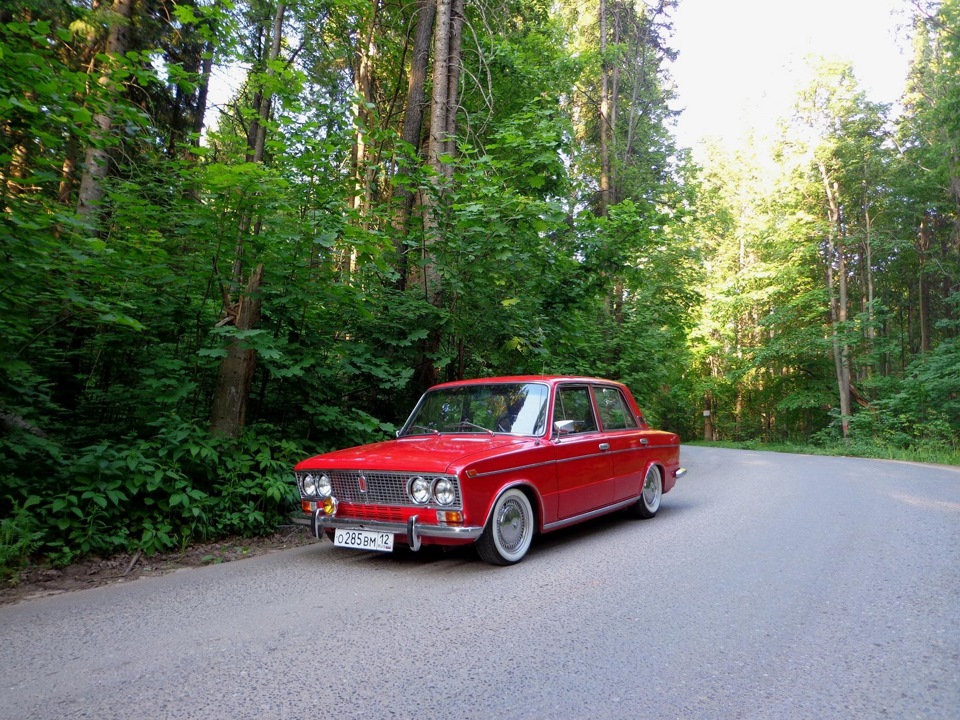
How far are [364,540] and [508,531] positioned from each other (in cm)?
122

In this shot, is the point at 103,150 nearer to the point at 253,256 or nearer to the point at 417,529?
the point at 253,256

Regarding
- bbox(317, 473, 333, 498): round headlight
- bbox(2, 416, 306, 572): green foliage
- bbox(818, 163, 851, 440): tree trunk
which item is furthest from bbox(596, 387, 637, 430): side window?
bbox(818, 163, 851, 440): tree trunk

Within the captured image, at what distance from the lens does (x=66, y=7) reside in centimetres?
755

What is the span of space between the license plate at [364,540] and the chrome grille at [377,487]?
25 centimetres

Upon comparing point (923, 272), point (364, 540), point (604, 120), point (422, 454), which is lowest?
point (364, 540)

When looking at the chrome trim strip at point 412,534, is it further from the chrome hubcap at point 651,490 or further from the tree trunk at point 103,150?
the tree trunk at point 103,150

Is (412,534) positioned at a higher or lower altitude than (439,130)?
lower

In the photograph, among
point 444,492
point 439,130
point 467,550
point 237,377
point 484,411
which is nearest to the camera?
point 444,492

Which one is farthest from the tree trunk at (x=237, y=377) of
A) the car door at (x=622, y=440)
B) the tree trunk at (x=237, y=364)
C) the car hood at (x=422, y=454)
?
the car door at (x=622, y=440)

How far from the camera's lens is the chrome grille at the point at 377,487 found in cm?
470

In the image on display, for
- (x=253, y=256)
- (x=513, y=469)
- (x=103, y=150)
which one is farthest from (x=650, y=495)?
(x=103, y=150)

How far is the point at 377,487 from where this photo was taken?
16.5 ft

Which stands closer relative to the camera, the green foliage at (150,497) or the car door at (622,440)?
the green foliage at (150,497)

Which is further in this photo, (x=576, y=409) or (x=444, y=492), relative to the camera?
(x=576, y=409)
